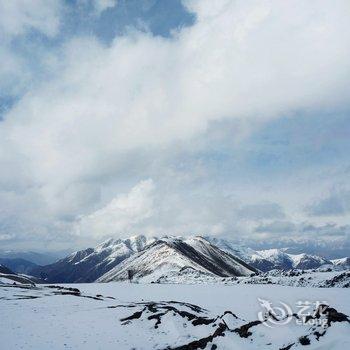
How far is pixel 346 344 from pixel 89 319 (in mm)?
27964

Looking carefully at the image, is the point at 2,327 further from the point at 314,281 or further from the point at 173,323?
the point at 314,281

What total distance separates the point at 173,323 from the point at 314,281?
209 ft

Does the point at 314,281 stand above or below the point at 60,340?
above

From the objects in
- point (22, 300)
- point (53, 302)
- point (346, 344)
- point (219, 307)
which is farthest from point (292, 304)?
point (22, 300)

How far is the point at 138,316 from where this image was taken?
4222 centimetres

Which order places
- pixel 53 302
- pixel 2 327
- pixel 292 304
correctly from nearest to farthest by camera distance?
pixel 2 327, pixel 292 304, pixel 53 302

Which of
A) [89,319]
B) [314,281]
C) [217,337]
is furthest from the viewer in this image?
[314,281]

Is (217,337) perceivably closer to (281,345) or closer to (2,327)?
(281,345)

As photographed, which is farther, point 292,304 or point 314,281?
point 314,281

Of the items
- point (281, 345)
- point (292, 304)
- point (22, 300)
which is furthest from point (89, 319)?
point (292, 304)

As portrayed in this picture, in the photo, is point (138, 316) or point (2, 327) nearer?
point (2, 327)

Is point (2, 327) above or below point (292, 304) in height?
below

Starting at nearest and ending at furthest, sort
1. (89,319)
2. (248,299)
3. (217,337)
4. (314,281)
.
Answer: (217,337), (89,319), (248,299), (314,281)

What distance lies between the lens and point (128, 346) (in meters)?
32.5
